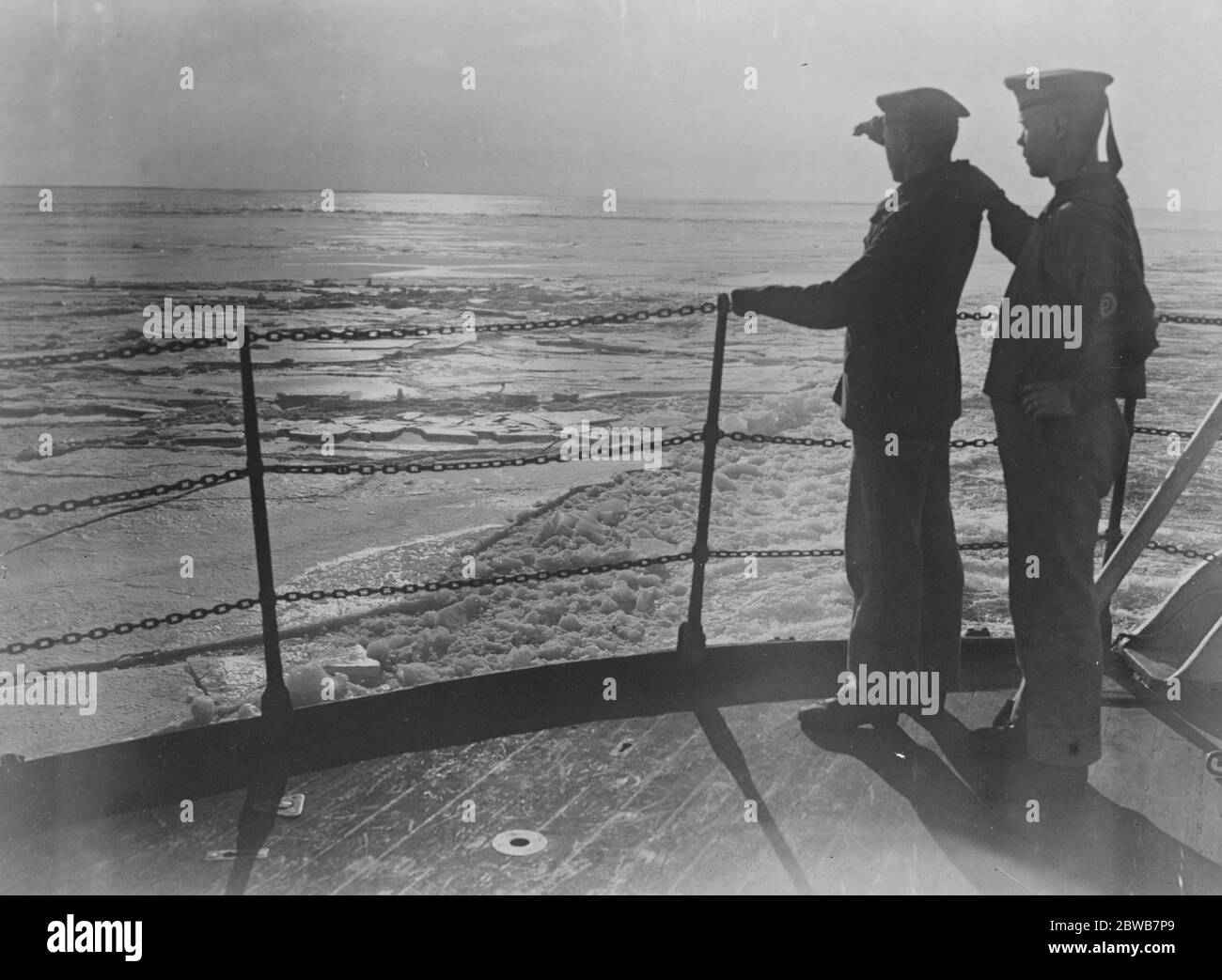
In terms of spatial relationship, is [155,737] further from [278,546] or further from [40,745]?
[278,546]

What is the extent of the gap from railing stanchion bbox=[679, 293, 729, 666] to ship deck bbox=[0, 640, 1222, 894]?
0.37 m

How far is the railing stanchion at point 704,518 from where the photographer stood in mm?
3535

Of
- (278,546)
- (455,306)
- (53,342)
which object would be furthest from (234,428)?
(455,306)

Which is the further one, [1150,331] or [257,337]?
[257,337]

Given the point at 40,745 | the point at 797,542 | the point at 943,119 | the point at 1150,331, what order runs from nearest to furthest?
the point at 1150,331
the point at 943,119
the point at 40,745
the point at 797,542

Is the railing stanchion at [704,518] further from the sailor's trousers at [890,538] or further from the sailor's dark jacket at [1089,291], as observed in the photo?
the sailor's dark jacket at [1089,291]

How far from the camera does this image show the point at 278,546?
8.12m

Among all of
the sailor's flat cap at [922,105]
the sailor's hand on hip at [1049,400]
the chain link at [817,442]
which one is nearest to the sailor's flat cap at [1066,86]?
the sailor's flat cap at [922,105]

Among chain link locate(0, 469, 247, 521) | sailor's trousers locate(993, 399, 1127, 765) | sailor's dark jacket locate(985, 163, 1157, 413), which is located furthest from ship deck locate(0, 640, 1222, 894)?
sailor's dark jacket locate(985, 163, 1157, 413)

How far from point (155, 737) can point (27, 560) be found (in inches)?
202

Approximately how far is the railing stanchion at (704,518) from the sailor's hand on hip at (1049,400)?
906mm

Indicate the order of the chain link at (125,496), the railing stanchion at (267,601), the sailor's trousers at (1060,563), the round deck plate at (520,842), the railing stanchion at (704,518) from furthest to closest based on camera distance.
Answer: the railing stanchion at (704,518) → the railing stanchion at (267,601) → the chain link at (125,496) → the sailor's trousers at (1060,563) → the round deck plate at (520,842)
